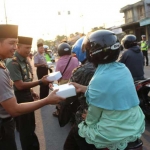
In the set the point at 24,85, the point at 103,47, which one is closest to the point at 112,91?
the point at 103,47

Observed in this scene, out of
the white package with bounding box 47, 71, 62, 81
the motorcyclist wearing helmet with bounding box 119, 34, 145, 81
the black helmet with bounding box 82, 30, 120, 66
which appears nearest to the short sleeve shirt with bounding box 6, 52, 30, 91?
the white package with bounding box 47, 71, 62, 81

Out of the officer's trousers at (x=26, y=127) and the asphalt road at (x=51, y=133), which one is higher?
the officer's trousers at (x=26, y=127)

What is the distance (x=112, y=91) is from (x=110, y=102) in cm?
8

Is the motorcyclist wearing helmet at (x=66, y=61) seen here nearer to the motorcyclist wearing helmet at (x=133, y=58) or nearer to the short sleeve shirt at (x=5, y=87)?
the motorcyclist wearing helmet at (x=133, y=58)

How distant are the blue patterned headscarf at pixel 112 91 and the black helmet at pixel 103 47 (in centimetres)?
11

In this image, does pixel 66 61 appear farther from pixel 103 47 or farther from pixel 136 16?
pixel 136 16

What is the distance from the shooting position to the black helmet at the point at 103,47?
1.83 meters

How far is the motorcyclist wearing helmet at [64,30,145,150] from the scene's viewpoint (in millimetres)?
1719

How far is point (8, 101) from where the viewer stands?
2033mm

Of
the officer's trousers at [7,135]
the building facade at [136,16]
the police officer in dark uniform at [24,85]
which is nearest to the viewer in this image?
the officer's trousers at [7,135]

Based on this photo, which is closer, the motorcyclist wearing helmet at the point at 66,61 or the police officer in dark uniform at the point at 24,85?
the police officer in dark uniform at the point at 24,85

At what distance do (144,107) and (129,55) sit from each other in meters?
1.15

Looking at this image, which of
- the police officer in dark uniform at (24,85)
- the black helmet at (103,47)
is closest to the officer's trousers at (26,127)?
the police officer in dark uniform at (24,85)

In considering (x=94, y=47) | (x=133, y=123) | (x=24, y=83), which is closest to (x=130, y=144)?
(x=133, y=123)
